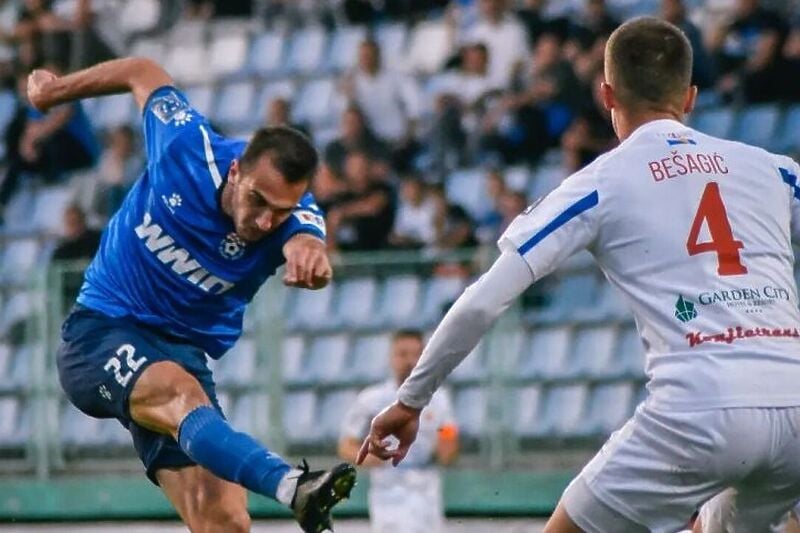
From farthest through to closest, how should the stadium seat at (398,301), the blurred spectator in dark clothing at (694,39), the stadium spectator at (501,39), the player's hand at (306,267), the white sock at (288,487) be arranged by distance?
the stadium spectator at (501,39)
the stadium seat at (398,301)
the blurred spectator in dark clothing at (694,39)
the player's hand at (306,267)
the white sock at (288,487)

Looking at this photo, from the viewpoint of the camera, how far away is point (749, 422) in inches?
197

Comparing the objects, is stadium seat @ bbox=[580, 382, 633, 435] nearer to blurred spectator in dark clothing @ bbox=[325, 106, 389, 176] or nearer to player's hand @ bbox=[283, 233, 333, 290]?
blurred spectator in dark clothing @ bbox=[325, 106, 389, 176]

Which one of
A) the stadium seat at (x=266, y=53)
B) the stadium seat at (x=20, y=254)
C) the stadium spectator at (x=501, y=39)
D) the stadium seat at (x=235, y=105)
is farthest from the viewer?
the stadium seat at (x=266, y=53)

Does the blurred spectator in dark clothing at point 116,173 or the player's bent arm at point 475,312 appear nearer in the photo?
the player's bent arm at point 475,312

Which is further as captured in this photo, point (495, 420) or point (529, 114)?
point (529, 114)

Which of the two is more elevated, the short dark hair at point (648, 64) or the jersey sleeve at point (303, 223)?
the short dark hair at point (648, 64)

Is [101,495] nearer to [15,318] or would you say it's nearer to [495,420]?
[15,318]

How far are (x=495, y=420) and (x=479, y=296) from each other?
7308mm

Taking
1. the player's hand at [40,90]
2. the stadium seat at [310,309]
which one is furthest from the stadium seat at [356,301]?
the player's hand at [40,90]

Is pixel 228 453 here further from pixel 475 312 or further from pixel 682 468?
pixel 682 468

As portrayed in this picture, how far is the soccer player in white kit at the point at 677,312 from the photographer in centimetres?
505

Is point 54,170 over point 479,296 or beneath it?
over

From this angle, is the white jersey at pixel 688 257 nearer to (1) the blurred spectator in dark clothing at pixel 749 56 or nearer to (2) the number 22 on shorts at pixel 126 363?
(2) the number 22 on shorts at pixel 126 363

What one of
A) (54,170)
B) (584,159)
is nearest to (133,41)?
(54,170)
